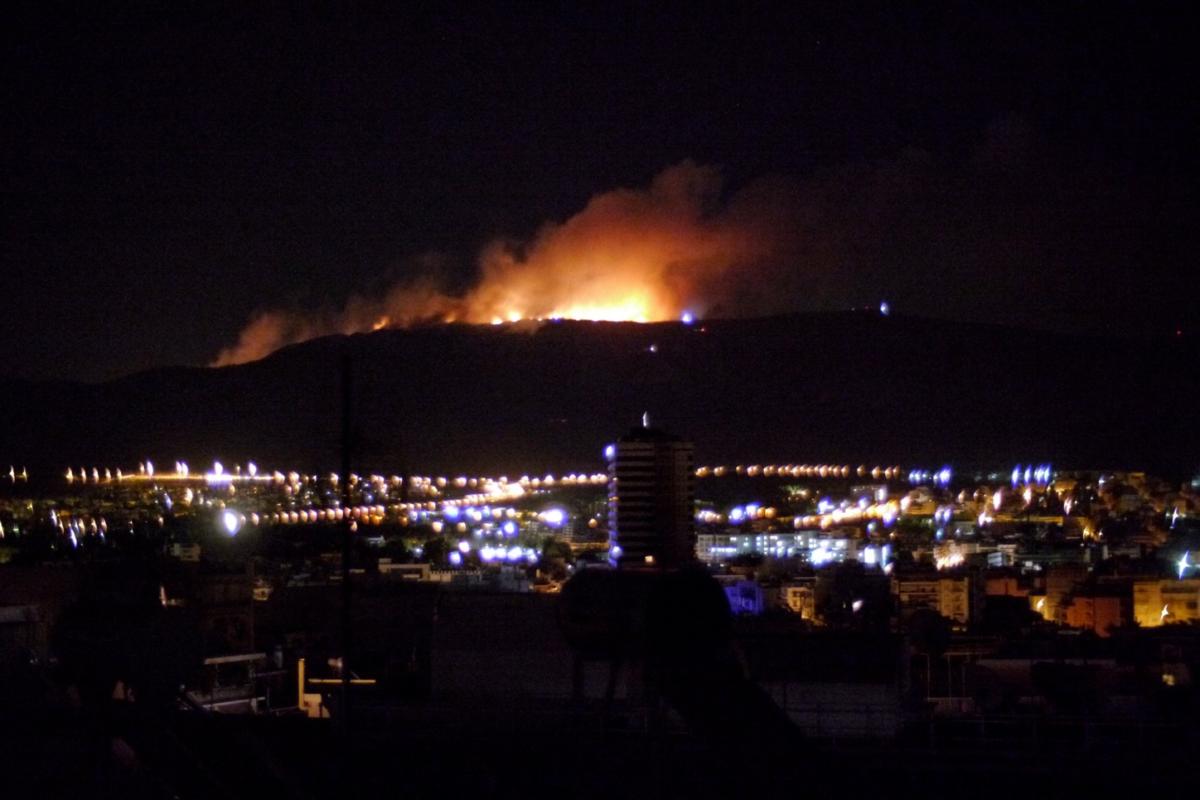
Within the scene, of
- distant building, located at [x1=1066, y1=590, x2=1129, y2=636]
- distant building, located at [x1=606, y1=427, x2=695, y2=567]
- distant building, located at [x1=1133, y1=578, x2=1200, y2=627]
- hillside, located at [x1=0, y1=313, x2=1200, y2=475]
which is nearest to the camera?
distant building, located at [x1=606, y1=427, x2=695, y2=567]

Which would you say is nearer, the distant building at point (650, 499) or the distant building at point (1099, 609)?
the distant building at point (650, 499)

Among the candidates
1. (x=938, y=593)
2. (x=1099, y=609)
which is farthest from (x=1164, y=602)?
(x=938, y=593)

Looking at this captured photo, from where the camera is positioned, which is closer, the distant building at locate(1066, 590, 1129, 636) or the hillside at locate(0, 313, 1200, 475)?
the distant building at locate(1066, 590, 1129, 636)

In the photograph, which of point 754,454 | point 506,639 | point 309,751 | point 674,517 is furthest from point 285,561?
point 754,454

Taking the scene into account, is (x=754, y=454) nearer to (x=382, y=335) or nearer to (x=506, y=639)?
(x=506, y=639)

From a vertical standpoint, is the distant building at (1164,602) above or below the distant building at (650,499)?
below

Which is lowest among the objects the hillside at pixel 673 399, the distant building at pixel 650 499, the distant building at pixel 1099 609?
the distant building at pixel 1099 609

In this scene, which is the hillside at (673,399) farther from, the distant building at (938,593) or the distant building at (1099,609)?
the distant building at (1099,609)

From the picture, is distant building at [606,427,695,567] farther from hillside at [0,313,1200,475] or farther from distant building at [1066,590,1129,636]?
hillside at [0,313,1200,475]

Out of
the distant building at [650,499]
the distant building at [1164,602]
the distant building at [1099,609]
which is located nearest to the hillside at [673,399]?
the distant building at [1099,609]

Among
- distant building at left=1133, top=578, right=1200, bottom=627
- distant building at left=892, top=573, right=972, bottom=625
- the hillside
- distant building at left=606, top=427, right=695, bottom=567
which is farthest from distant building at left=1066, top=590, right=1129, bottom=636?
the hillside
